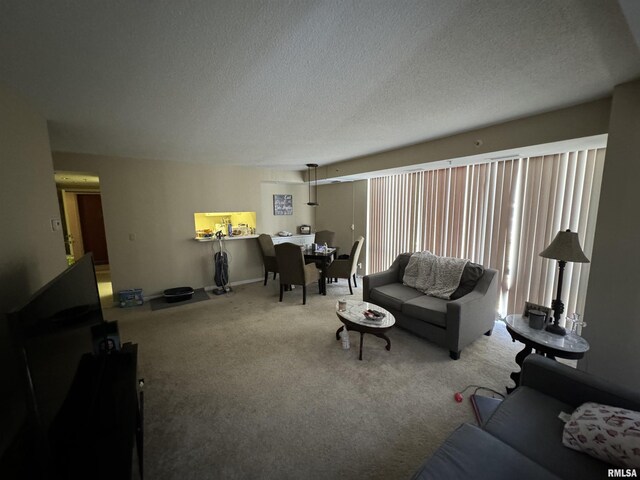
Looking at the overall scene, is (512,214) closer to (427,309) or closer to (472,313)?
(472,313)

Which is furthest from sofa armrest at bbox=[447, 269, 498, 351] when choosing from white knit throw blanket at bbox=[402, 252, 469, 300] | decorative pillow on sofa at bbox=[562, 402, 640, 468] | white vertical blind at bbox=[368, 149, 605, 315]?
decorative pillow on sofa at bbox=[562, 402, 640, 468]

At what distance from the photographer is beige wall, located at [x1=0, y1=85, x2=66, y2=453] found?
1.29 metres

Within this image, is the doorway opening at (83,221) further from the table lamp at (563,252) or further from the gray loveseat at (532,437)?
the table lamp at (563,252)

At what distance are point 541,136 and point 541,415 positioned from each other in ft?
7.63

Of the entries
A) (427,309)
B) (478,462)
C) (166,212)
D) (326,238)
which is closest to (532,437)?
(478,462)

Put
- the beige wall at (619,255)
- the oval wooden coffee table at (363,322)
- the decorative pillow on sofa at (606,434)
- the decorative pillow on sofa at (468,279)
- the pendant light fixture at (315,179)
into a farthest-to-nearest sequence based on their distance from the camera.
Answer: the pendant light fixture at (315,179) < the decorative pillow on sofa at (468,279) < the oval wooden coffee table at (363,322) < the beige wall at (619,255) < the decorative pillow on sofa at (606,434)

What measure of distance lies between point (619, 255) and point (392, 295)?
1.96m

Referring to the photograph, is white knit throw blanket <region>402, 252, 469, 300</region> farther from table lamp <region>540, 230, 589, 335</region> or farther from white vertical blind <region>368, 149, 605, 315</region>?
table lamp <region>540, 230, 589, 335</region>

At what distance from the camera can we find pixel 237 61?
143 cm

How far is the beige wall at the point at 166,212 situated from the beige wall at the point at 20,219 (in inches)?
76.0

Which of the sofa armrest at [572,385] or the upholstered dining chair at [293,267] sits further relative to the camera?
the upholstered dining chair at [293,267]

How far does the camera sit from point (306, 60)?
143 cm

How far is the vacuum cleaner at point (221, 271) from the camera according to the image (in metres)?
4.71

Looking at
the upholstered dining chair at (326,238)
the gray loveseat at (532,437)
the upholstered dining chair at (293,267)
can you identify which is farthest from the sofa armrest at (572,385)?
the upholstered dining chair at (326,238)
